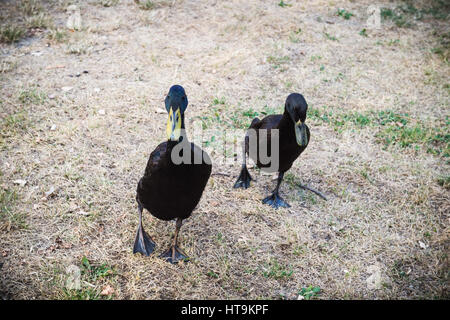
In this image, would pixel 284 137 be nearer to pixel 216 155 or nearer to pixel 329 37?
pixel 216 155

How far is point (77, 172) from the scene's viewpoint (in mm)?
3793

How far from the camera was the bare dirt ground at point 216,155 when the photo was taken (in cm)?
296

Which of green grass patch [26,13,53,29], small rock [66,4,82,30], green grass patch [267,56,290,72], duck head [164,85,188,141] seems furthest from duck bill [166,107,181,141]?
green grass patch [26,13,53,29]

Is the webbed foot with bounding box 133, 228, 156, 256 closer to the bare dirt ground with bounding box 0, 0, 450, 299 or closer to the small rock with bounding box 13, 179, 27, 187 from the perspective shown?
the bare dirt ground with bounding box 0, 0, 450, 299

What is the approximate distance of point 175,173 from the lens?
2.48 meters

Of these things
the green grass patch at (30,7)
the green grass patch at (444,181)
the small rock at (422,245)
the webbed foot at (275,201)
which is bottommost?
the small rock at (422,245)

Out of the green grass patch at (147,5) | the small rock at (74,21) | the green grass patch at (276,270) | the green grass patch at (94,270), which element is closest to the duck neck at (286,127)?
the green grass patch at (276,270)

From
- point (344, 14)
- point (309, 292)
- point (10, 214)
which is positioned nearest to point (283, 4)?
point (344, 14)

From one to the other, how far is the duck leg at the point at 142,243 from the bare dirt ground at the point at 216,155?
77mm

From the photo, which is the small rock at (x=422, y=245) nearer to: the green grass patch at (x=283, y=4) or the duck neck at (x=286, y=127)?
the duck neck at (x=286, y=127)

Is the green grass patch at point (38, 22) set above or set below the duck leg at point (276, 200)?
above

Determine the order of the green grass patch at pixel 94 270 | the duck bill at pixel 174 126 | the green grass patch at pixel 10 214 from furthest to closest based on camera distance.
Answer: the green grass patch at pixel 10 214
the green grass patch at pixel 94 270
the duck bill at pixel 174 126

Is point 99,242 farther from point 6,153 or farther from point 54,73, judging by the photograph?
point 54,73

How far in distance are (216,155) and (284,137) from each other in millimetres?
1301
